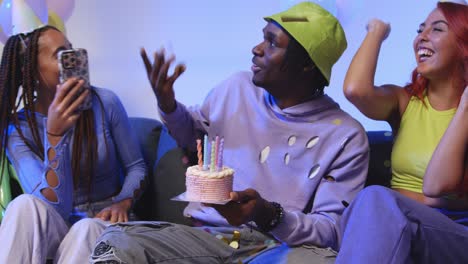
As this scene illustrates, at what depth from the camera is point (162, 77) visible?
174 centimetres

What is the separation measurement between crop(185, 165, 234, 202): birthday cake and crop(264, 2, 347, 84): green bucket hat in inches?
19.1

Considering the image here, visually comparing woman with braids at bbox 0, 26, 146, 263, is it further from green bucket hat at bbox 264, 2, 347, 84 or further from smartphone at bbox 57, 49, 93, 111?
green bucket hat at bbox 264, 2, 347, 84

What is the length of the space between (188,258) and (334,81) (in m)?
0.98

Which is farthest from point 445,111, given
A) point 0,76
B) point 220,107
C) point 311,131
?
point 0,76

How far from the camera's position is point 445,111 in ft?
5.66

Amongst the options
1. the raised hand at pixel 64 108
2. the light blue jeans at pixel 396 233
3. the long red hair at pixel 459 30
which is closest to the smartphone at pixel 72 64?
the raised hand at pixel 64 108

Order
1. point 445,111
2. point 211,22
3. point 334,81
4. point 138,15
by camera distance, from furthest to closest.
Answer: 1. point 138,15
2. point 211,22
3. point 334,81
4. point 445,111

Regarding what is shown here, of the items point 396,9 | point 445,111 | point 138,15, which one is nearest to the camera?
point 445,111

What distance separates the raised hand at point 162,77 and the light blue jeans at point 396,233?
2.11 feet

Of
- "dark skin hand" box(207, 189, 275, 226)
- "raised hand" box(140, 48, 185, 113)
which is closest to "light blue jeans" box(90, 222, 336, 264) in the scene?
"dark skin hand" box(207, 189, 275, 226)

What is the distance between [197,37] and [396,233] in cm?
151

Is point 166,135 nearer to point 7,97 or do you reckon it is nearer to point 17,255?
point 7,97

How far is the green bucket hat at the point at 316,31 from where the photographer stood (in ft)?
5.69

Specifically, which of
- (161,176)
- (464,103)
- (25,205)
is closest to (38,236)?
(25,205)
